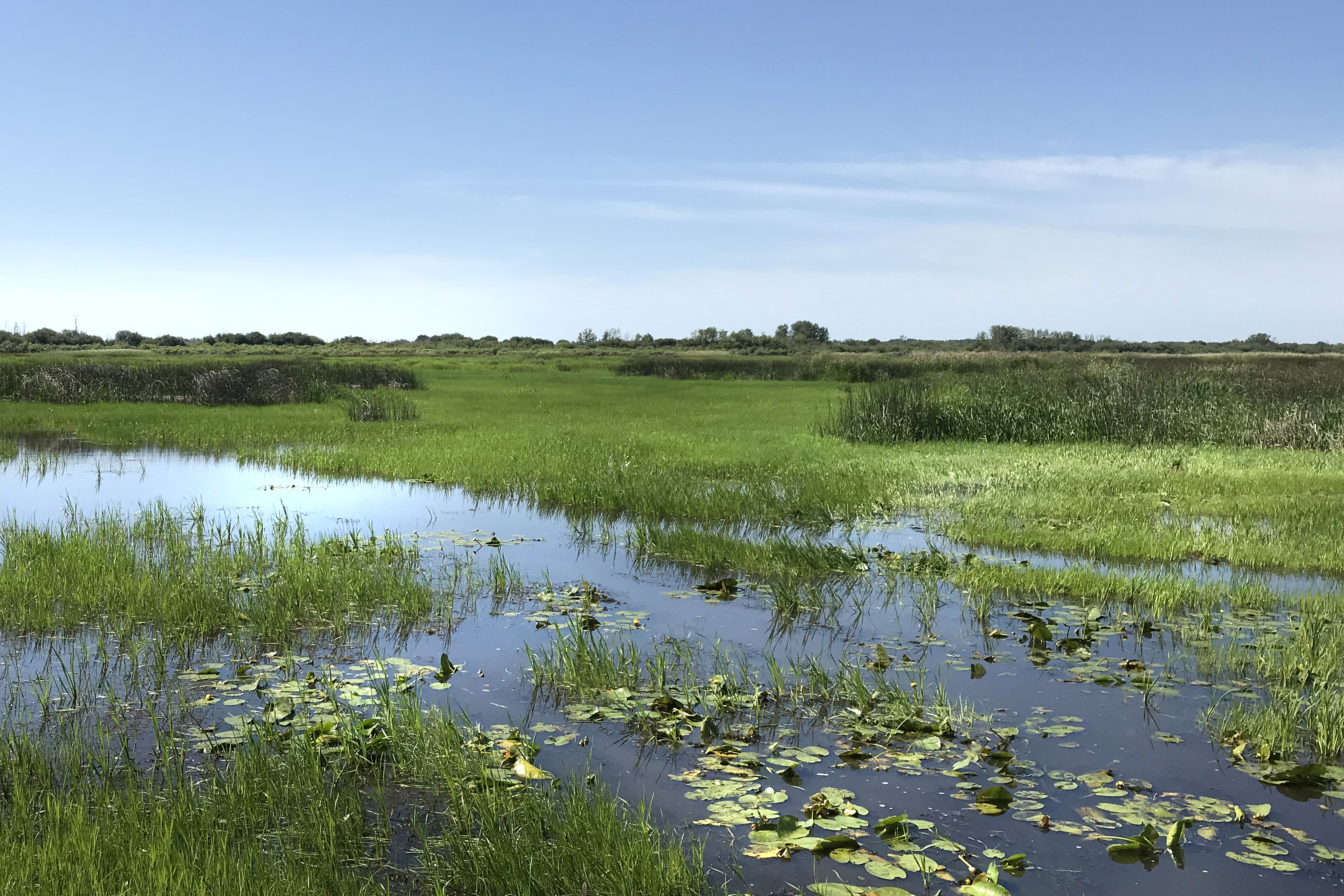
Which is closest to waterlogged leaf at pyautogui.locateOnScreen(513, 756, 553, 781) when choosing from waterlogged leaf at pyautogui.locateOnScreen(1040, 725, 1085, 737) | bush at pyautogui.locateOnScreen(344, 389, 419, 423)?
waterlogged leaf at pyautogui.locateOnScreen(1040, 725, 1085, 737)

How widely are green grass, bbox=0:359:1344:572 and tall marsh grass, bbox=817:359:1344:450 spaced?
1.65m

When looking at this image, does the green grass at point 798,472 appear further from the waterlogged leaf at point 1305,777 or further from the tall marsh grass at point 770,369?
the tall marsh grass at point 770,369

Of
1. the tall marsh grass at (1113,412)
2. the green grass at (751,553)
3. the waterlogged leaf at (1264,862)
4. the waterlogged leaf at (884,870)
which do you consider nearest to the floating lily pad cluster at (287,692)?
the waterlogged leaf at (884,870)

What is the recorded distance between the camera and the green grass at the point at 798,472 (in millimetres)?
12875

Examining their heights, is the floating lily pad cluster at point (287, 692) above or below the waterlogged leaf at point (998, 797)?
below

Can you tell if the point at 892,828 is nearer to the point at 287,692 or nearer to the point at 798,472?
the point at 287,692

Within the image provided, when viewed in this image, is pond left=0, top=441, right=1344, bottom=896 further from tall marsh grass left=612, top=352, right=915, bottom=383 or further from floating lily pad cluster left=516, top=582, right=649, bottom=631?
tall marsh grass left=612, top=352, right=915, bottom=383

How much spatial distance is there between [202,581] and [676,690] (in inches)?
211

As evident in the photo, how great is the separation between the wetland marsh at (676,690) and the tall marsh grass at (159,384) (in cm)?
2059

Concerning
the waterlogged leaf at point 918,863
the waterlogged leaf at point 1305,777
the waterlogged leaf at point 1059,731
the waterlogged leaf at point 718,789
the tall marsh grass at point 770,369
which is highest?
the tall marsh grass at point 770,369

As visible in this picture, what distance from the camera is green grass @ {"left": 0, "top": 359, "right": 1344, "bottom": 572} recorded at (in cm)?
1288

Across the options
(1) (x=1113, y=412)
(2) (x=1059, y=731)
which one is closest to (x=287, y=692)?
(2) (x=1059, y=731)

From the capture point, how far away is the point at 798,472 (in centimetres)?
1758

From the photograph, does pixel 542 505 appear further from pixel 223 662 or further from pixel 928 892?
pixel 928 892
